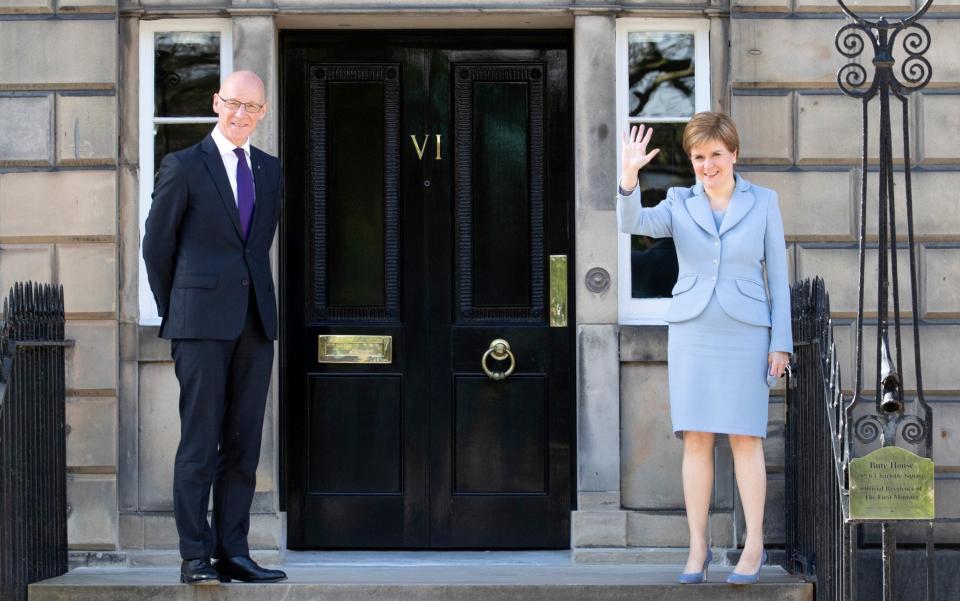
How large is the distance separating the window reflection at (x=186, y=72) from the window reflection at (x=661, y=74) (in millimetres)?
2367

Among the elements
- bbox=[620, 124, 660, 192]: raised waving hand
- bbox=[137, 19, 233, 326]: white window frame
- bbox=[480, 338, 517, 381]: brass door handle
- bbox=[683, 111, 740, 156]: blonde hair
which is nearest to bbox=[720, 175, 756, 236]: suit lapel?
bbox=[683, 111, 740, 156]: blonde hair

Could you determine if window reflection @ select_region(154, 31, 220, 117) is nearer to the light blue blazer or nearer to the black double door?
the black double door

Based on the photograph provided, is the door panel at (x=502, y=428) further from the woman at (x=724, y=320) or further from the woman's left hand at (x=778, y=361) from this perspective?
the woman's left hand at (x=778, y=361)

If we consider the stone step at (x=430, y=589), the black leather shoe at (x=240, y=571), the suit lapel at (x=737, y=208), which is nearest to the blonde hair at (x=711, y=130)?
the suit lapel at (x=737, y=208)

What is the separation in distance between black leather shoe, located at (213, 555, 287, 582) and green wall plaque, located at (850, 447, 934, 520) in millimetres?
2610

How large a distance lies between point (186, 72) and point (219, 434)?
2717 mm

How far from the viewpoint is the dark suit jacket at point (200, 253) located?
6617 millimetres

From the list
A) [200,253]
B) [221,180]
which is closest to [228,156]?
[221,180]

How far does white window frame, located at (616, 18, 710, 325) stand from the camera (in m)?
8.62

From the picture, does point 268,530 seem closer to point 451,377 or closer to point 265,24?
point 451,377

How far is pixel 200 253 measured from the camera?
21.9 feet

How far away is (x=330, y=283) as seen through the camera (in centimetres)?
874

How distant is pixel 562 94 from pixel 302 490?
2.70 meters

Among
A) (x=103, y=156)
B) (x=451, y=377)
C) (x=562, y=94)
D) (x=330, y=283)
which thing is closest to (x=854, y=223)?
(x=562, y=94)
